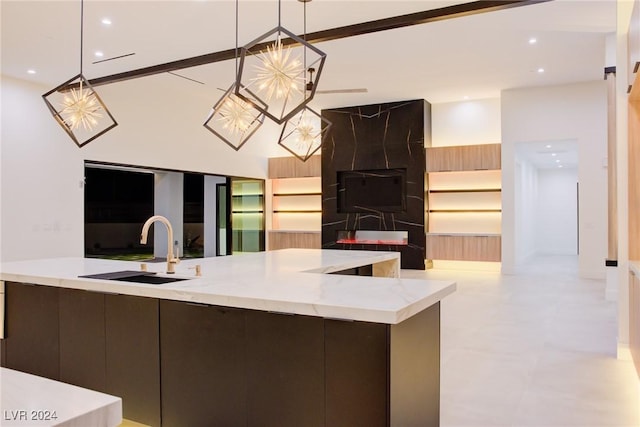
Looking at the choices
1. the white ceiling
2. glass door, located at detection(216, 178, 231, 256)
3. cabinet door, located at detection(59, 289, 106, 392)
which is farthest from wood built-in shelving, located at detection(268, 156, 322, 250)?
cabinet door, located at detection(59, 289, 106, 392)

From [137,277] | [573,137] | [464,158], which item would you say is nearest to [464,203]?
[464,158]

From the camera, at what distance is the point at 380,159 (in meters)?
10.8

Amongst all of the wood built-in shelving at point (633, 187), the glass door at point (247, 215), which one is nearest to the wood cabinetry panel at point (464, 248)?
the glass door at point (247, 215)

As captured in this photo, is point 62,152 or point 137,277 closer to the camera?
point 137,277

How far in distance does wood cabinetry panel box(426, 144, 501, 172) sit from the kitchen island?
7.76 m

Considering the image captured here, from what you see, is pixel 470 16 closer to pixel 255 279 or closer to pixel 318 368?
pixel 255 279

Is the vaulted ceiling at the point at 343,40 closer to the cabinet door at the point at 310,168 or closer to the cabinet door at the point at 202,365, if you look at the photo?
the cabinet door at the point at 310,168

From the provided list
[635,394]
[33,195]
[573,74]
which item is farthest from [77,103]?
[573,74]

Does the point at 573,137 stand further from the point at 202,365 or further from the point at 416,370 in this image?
the point at 202,365

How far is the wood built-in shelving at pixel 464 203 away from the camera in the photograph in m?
9.92

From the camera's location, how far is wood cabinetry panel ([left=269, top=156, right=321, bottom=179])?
38.7 ft

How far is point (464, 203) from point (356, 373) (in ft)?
29.8

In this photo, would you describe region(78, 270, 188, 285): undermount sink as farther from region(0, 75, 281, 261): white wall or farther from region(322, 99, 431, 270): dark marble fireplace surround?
region(322, 99, 431, 270): dark marble fireplace surround

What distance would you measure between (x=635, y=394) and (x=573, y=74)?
6.74 meters
